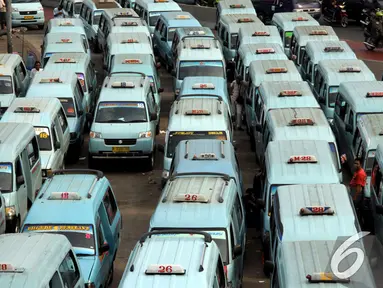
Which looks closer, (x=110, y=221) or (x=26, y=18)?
(x=110, y=221)

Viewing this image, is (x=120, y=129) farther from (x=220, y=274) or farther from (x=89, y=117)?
(x=220, y=274)

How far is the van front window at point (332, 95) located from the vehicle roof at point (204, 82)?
2.50m

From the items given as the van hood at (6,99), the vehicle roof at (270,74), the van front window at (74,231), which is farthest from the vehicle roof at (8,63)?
the van front window at (74,231)

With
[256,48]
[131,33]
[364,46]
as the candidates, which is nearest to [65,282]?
[256,48]

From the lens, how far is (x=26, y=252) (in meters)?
14.4

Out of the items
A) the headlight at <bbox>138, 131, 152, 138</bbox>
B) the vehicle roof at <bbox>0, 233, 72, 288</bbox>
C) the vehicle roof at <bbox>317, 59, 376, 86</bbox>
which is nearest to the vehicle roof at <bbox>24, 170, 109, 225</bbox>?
the vehicle roof at <bbox>0, 233, 72, 288</bbox>

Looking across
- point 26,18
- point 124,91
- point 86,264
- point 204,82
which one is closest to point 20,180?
point 86,264

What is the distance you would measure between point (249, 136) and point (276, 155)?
27.9ft

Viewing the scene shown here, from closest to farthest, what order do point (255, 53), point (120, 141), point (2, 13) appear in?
1. point (120, 141)
2. point (255, 53)
3. point (2, 13)

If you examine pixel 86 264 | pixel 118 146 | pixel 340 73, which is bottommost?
pixel 118 146

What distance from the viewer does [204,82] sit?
28.0 m

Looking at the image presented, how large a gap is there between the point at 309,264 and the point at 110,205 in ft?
19.0

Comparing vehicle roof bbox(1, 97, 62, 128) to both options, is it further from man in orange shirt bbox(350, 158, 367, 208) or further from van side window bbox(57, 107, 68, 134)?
man in orange shirt bbox(350, 158, 367, 208)

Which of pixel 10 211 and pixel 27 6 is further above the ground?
pixel 10 211
